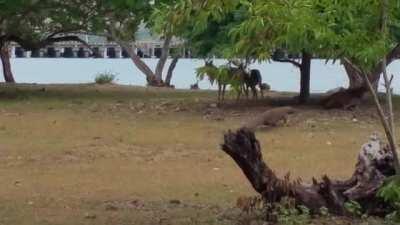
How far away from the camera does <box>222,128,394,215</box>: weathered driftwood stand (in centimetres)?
846

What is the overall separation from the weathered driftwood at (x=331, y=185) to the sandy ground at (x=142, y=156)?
60 centimetres

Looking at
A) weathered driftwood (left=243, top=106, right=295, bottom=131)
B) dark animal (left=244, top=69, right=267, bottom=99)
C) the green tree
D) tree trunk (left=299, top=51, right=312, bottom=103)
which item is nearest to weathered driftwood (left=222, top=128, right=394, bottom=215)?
the green tree

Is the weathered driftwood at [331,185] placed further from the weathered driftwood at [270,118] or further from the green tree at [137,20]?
the weathered driftwood at [270,118]

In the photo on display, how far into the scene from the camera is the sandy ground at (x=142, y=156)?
32.0ft

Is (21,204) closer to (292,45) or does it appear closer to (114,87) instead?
(292,45)

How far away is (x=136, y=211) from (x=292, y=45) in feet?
11.1

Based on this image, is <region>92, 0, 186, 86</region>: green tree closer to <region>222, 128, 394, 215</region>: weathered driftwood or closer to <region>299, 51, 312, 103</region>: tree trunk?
<region>222, 128, 394, 215</region>: weathered driftwood

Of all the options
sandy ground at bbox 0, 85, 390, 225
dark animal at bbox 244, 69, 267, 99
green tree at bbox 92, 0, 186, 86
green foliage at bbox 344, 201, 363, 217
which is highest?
green tree at bbox 92, 0, 186, 86

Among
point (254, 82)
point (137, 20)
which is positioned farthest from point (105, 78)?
point (254, 82)

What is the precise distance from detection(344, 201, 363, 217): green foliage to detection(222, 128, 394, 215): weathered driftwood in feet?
0.17

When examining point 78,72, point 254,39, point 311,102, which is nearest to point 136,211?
point 254,39

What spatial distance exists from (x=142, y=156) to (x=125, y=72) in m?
38.7

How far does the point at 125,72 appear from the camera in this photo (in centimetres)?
5291

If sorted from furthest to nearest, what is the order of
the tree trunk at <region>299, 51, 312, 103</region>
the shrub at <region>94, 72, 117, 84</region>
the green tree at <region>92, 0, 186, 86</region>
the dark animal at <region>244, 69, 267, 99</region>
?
the shrub at <region>94, 72, 117, 84</region> < the tree trunk at <region>299, 51, 312, 103</region> < the dark animal at <region>244, 69, 267, 99</region> < the green tree at <region>92, 0, 186, 86</region>
